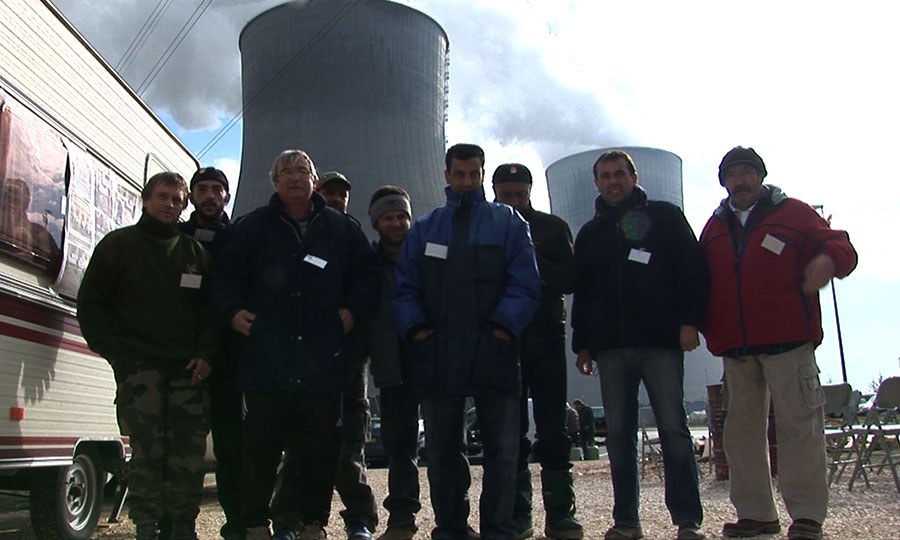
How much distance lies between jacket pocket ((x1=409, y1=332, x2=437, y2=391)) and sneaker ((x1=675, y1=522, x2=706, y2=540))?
109 cm

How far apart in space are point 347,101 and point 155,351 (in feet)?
49.4

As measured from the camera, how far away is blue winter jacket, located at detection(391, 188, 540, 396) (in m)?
2.65

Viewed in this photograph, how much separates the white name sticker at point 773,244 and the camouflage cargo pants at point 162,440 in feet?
7.43

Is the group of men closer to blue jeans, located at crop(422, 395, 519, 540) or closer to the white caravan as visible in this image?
blue jeans, located at crop(422, 395, 519, 540)

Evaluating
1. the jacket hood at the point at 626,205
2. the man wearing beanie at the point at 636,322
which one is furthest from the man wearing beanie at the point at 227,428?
the jacket hood at the point at 626,205

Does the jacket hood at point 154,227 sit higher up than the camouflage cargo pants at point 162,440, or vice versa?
the jacket hood at point 154,227

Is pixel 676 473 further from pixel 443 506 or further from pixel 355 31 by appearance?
pixel 355 31

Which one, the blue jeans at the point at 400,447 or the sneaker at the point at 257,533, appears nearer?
the sneaker at the point at 257,533

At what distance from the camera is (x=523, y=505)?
3186 millimetres

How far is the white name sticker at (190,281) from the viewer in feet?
9.91

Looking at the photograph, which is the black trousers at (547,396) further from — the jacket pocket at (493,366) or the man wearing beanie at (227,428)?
the man wearing beanie at (227,428)

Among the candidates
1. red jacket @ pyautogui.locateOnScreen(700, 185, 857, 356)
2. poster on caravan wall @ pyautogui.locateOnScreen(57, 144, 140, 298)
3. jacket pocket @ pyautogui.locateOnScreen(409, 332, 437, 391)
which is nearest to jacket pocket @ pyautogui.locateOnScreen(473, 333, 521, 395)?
jacket pocket @ pyautogui.locateOnScreen(409, 332, 437, 391)

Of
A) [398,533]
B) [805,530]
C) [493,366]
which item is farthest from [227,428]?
[805,530]

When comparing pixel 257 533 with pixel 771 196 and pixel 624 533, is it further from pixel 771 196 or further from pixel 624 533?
pixel 771 196
